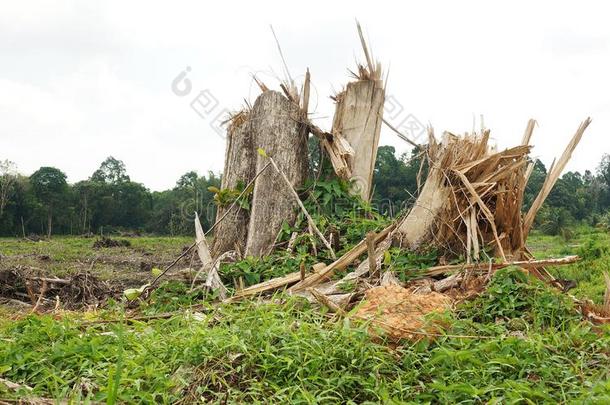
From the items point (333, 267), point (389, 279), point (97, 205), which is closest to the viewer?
point (389, 279)

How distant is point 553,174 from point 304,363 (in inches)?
136

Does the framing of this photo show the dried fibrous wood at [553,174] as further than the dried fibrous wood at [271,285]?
Yes

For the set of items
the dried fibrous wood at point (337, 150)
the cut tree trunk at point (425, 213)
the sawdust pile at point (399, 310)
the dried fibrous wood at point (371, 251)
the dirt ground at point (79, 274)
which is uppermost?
the dried fibrous wood at point (337, 150)

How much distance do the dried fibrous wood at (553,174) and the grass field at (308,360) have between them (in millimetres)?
1574

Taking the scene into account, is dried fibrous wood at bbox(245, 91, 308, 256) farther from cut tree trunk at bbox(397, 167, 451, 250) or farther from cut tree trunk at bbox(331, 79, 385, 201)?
cut tree trunk at bbox(397, 167, 451, 250)

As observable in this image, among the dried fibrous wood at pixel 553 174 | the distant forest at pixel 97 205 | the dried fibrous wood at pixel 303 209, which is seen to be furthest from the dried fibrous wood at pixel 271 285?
the distant forest at pixel 97 205

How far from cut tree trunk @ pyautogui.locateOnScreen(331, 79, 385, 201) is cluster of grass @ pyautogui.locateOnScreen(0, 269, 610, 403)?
10.3 ft

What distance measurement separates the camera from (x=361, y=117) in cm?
689

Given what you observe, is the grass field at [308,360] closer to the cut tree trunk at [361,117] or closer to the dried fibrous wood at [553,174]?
the dried fibrous wood at [553,174]

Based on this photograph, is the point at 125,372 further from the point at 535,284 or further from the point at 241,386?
the point at 535,284

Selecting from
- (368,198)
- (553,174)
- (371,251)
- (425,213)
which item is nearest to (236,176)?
(368,198)

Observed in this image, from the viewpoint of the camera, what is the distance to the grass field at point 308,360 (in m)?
3.01

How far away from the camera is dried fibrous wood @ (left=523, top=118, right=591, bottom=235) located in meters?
5.57

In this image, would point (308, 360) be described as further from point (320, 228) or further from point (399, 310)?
point (320, 228)
